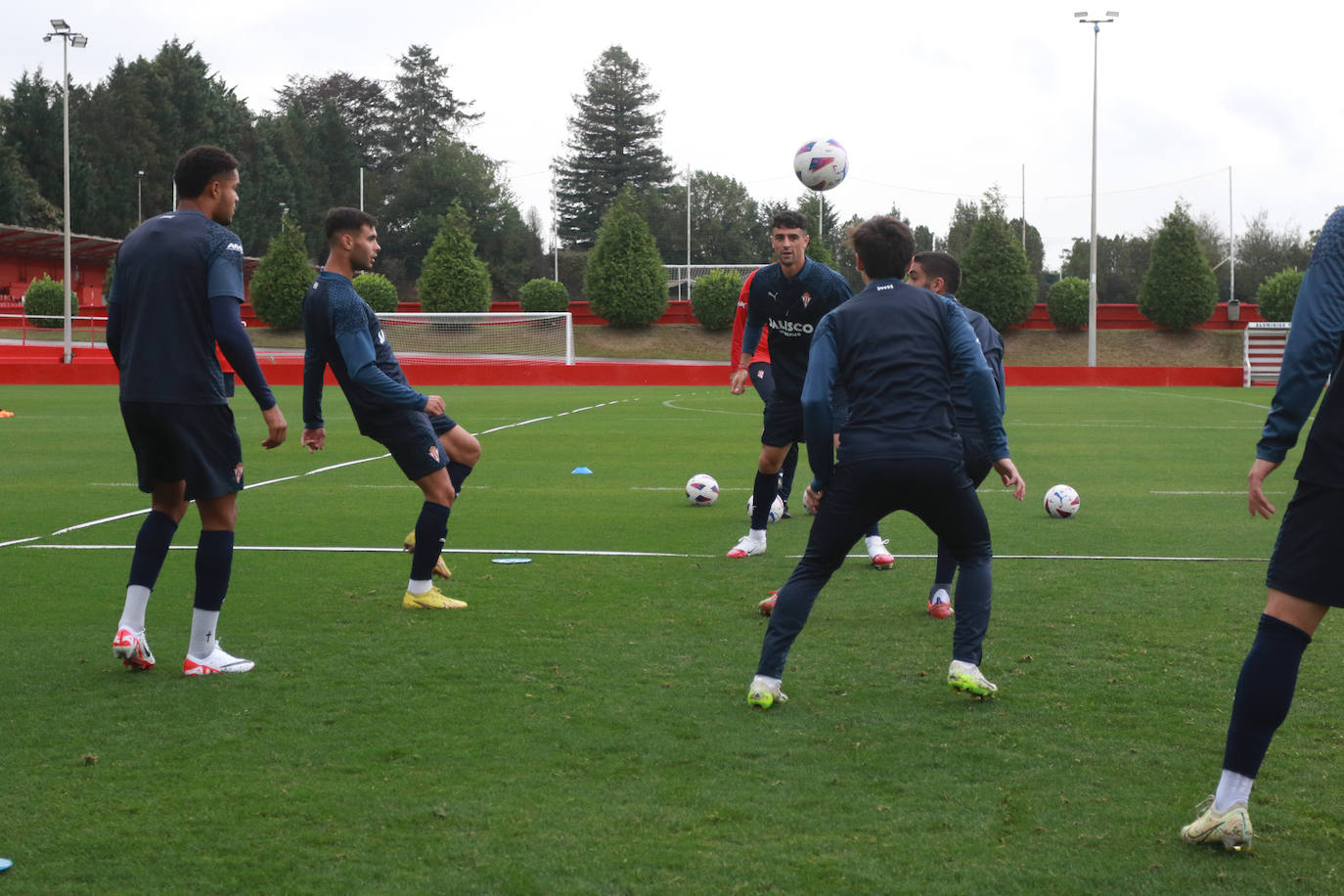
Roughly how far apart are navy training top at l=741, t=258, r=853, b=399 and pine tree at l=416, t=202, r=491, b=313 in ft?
150

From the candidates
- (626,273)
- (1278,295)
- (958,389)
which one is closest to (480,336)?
(626,273)

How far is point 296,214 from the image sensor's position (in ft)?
283

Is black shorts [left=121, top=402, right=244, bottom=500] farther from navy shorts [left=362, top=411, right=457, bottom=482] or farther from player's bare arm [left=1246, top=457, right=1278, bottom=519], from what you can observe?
player's bare arm [left=1246, top=457, right=1278, bottom=519]

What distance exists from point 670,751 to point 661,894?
1.11 metres

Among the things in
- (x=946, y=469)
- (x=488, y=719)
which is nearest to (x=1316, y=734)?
(x=946, y=469)

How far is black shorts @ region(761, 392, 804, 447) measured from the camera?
823cm

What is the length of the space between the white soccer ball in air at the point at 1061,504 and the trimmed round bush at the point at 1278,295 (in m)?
44.1

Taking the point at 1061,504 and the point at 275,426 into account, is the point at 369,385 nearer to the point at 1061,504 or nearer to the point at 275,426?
the point at 275,426

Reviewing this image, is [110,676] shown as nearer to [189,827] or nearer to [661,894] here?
[189,827]

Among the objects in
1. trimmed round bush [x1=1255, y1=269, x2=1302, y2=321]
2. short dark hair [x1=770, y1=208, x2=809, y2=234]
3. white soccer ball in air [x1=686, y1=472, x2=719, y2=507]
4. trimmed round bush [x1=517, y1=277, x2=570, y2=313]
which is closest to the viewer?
short dark hair [x1=770, y1=208, x2=809, y2=234]

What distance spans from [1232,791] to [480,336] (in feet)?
138

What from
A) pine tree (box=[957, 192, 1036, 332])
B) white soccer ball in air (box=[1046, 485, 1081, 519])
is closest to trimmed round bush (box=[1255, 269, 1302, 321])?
pine tree (box=[957, 192, 1036, 332])

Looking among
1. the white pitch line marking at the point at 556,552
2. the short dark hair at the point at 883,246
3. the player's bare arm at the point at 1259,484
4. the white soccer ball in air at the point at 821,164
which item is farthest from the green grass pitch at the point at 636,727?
the white soccer ball in air at the point at 821,164

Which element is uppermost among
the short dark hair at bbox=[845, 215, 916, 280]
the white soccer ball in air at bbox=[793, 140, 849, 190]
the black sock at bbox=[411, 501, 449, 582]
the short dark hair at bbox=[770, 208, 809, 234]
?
the white soccer ball in air at bbox=[793, 140, 849, 190]
